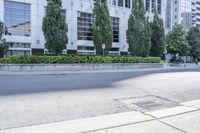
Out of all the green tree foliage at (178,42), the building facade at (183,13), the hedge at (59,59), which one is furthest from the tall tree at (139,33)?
the building facade at (183,13)

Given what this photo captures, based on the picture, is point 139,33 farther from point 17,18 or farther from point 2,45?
point 2,45

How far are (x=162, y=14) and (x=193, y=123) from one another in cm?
5191

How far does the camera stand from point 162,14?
2172 inches

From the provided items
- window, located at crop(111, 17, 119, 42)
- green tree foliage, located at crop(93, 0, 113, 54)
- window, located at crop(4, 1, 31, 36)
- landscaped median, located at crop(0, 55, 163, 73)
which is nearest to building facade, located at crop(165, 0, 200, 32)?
window, located at crop(111, 17, 119, 42)

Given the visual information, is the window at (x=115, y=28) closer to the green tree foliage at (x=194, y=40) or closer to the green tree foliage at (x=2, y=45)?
the green tree foliage at (x=194, y=40)

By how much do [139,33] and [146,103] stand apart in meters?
27.4

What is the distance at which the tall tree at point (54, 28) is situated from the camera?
26.4 metres

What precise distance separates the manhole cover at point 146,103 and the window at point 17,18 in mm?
29457

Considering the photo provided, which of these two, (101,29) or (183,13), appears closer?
(101,29)

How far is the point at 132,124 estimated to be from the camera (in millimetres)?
6113

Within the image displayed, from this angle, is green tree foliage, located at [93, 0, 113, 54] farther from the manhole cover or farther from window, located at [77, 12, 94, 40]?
the manhole cover

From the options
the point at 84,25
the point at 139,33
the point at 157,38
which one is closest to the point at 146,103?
the point at 139,33

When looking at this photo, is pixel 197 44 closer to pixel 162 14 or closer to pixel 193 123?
pixel 162 14

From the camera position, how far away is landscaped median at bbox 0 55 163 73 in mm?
23172
